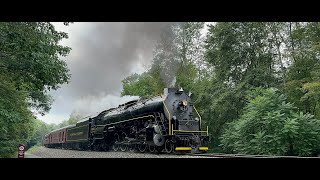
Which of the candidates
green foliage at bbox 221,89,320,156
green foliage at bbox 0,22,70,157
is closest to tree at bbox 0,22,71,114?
green foliage at bbox 0,22,70,157

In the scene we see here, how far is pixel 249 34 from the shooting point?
70.5 feet

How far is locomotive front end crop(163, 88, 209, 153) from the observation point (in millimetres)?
12570

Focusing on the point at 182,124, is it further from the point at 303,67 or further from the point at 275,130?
the point at 303,67

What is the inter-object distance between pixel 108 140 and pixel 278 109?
29.3 feet

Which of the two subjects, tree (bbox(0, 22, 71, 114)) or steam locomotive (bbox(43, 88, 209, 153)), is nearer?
tree (bbox(0, 22, 71, 114))

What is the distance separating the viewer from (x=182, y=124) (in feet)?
42.5

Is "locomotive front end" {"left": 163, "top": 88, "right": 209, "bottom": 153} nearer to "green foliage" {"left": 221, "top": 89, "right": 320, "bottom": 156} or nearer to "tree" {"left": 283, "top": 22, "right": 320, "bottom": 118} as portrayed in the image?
"green foliage" {"left": 221, "top": 89, "right": 320, "bottom": 156}

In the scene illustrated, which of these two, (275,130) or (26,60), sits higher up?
(26,60)

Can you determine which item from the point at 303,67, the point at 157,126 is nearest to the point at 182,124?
the point at 157,126

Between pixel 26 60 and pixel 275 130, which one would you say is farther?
pixel 275 130

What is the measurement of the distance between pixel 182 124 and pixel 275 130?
15.4ft

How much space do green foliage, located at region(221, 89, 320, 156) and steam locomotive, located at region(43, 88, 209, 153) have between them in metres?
2.85

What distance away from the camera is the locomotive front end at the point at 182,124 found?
41.2 feet
